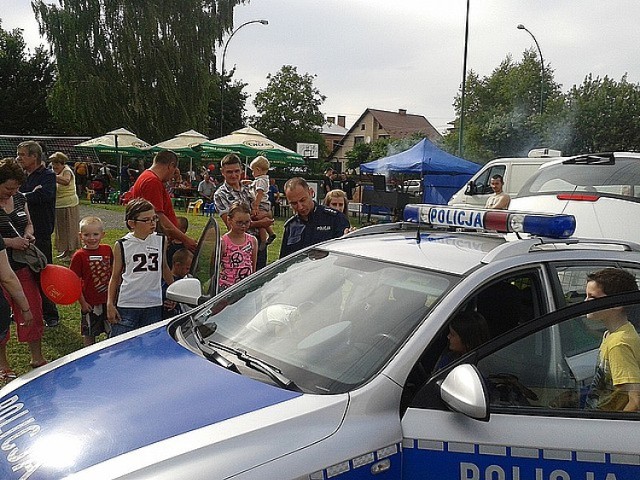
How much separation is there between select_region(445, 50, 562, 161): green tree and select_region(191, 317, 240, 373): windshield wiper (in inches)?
1298

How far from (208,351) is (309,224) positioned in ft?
9.52

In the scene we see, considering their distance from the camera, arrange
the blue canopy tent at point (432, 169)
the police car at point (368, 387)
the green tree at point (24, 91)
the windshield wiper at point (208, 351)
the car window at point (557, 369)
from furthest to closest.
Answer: the green tree at point (24, 91)
the blue canopy tent at point (432, 169)
the windshield wiper at point (208, 351)
the car window at point (557, 369)
the police car at point (368, 387)

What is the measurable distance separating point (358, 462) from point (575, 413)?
32.7 inches

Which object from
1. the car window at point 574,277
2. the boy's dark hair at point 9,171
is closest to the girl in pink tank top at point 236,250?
the boy's dark hair at point 9,171

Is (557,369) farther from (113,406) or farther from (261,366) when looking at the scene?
(113,406)

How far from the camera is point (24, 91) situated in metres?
40.2

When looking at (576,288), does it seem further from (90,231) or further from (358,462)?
(90,231)

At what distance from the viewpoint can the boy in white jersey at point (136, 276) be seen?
462cm

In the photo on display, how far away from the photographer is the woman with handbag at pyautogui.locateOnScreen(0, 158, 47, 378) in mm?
5039

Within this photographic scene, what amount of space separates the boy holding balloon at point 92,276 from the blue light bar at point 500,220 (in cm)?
292

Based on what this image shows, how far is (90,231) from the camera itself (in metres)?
5.21

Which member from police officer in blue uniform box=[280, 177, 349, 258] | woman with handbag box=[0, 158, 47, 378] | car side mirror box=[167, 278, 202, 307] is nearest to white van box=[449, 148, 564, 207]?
police officer in blue uniform box=[280, 177, 349, 258]

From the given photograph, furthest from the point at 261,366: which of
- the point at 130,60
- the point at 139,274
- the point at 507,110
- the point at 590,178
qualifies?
the point at 507,110

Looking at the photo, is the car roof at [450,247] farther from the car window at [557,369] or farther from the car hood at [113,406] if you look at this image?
the car hood at [113,406]
